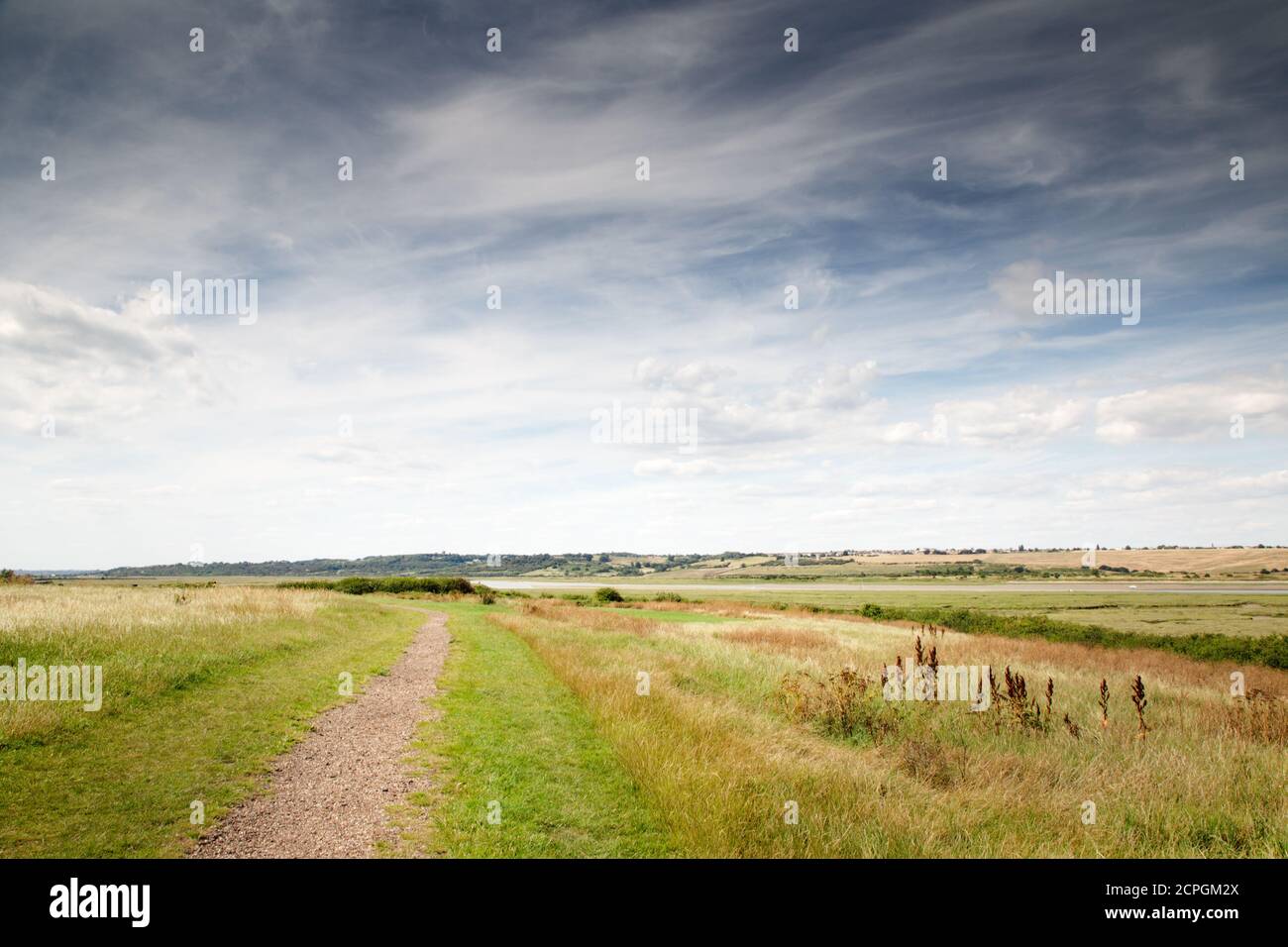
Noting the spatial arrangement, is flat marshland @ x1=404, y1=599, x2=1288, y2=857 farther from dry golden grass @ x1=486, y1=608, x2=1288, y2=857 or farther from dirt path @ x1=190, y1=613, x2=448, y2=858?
dirt path @ x1=190, y1=613, x2=448, y2=858

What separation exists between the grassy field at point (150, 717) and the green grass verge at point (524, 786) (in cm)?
269

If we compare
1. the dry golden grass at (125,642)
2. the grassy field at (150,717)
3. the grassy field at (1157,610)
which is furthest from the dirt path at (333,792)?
the grassy field at (1157,610)

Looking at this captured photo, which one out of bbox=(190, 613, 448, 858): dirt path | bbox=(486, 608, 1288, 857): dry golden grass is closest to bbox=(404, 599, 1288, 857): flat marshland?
bbox=(486, 608, 1288, 857): dry golden grass

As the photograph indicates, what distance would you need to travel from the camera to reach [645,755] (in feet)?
31.8

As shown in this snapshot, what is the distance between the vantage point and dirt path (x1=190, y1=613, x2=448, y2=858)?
6.48m

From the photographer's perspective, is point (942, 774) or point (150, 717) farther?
point (150, 717)

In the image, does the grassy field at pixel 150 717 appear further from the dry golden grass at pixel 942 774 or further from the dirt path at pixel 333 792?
the dry golden grass at pixel 942 774

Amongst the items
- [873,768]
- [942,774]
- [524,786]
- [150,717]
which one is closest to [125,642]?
[150,717]

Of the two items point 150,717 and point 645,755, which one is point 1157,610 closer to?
point 645,755

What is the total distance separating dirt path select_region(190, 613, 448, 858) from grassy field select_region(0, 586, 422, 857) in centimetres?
41

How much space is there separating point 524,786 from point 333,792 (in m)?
2.66

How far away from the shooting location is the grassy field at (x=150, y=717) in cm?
679
